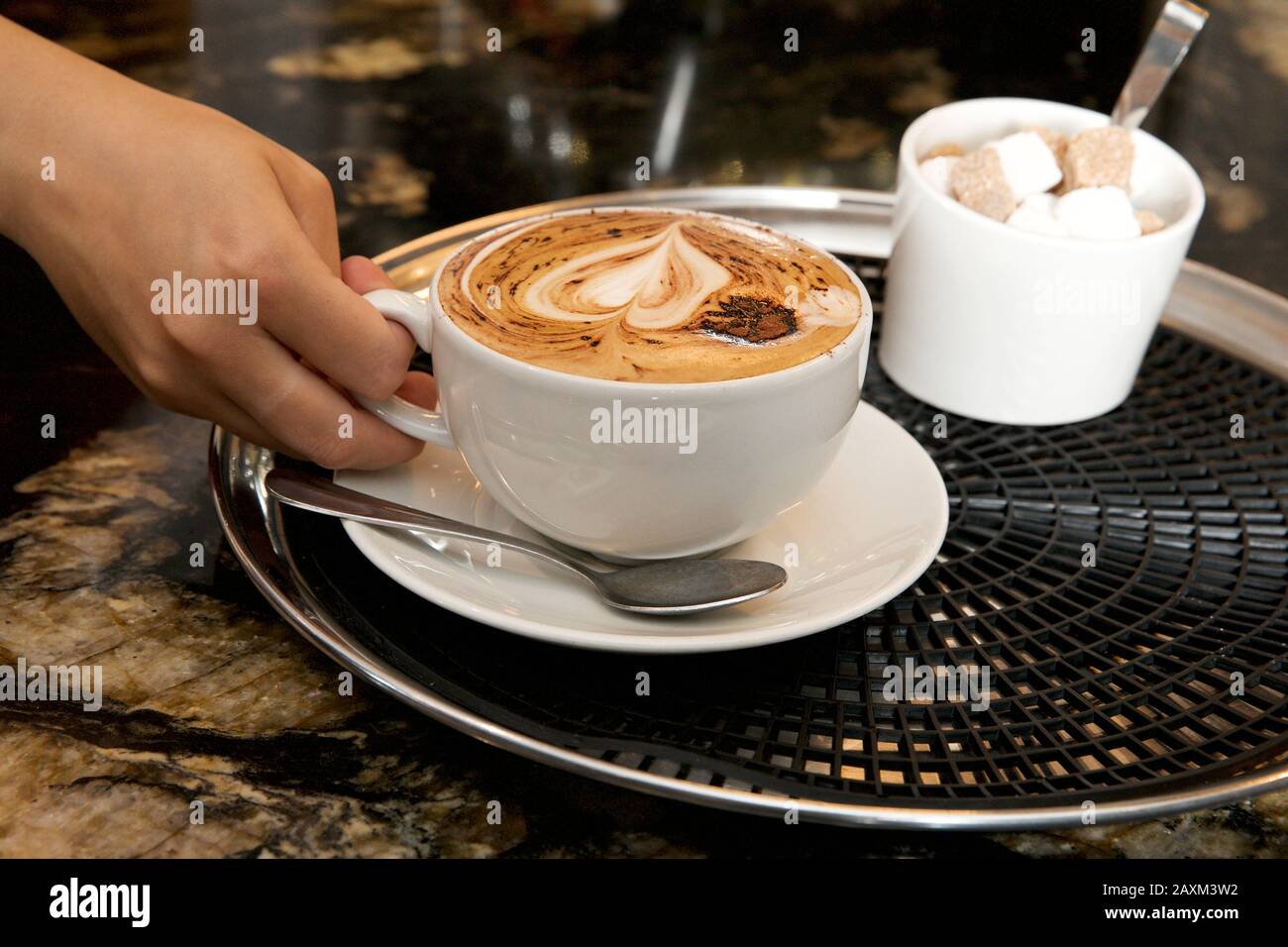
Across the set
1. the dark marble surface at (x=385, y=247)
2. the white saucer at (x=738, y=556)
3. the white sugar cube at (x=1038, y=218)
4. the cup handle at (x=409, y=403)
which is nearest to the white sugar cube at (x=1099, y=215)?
the white sugar cube at (x=1038, y=218)


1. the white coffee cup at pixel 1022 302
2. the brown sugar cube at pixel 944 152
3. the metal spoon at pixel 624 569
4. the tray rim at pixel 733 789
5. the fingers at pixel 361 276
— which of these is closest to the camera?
the tray rim at pixel 733 789

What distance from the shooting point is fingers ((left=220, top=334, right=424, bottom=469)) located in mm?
653

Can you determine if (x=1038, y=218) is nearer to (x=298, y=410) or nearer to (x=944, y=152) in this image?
(x=944, y=152)

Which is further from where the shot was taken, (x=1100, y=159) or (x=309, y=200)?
(x=1100, y=159)

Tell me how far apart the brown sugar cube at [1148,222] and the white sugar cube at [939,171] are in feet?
0.46

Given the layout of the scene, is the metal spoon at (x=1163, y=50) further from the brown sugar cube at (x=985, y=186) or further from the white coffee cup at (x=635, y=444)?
the white coffee cup at (x=635, y=444)

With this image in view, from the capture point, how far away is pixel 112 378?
869mm

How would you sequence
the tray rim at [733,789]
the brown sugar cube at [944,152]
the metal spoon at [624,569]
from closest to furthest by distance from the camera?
the tray rim at [733,789]
the metal spoon at [624,569]
the brown sugar cube at [944,152]

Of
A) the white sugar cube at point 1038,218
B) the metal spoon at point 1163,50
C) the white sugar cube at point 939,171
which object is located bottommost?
the white sugar cube at point 1038,218

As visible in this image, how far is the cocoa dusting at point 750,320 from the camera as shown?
62 centimetres

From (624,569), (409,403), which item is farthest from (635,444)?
(409,403)

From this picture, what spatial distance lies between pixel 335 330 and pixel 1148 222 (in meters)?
0.60

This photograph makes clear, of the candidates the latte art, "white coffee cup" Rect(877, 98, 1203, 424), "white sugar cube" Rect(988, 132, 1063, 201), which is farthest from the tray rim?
"white sugar cube" Rect(988, 132, 1063, 201)

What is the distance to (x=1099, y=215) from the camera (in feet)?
2.71
